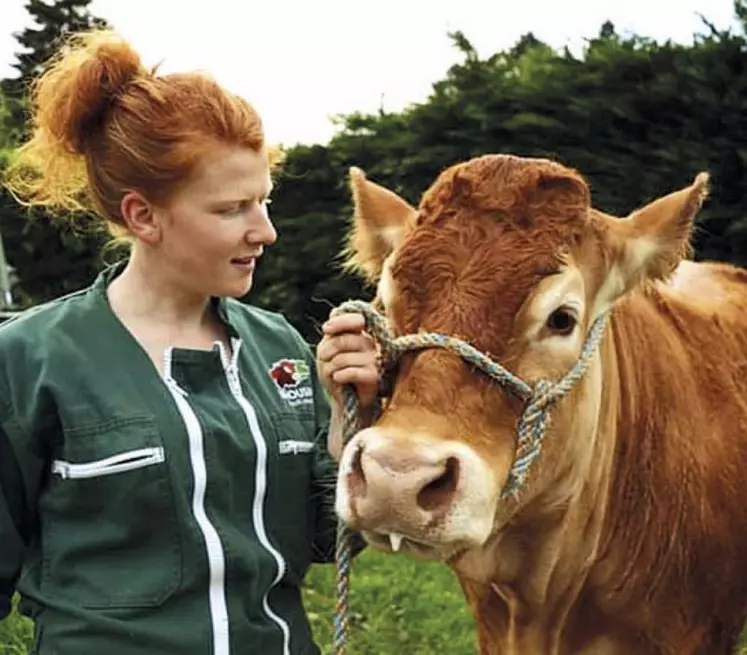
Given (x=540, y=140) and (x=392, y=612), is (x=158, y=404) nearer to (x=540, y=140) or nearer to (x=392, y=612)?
(x=392, y=612)

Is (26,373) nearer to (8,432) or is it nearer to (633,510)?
(8,432)

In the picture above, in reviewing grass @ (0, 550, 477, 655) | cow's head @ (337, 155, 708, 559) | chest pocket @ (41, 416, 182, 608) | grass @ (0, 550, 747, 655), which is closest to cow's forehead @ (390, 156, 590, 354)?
cow's head @ (337, 155, 708, 559)

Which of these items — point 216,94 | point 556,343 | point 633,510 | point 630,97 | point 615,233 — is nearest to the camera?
point 216,94

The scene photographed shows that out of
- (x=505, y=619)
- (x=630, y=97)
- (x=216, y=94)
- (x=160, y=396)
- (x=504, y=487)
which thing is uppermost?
(x=630, y=97)

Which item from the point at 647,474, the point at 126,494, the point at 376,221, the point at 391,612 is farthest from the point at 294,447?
the point at 391,612

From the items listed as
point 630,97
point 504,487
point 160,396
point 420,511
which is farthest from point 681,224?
point 630,97

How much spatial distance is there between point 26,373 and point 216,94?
650 millimetres

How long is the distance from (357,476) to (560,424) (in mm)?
710

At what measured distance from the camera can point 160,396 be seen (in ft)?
8.05

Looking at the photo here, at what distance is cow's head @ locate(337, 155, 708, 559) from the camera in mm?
2361

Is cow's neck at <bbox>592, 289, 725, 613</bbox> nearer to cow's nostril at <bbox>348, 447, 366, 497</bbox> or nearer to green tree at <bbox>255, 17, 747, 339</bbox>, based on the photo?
cow's nostril at <bbox>348, 447, 366, 497</bbox>

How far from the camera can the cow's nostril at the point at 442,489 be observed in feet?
7.66

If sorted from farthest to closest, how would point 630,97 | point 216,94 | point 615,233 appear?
point 630,97
point 615,233
point 216,94

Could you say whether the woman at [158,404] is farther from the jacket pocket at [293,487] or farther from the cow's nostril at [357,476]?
the cow's nostril at [357,476]
